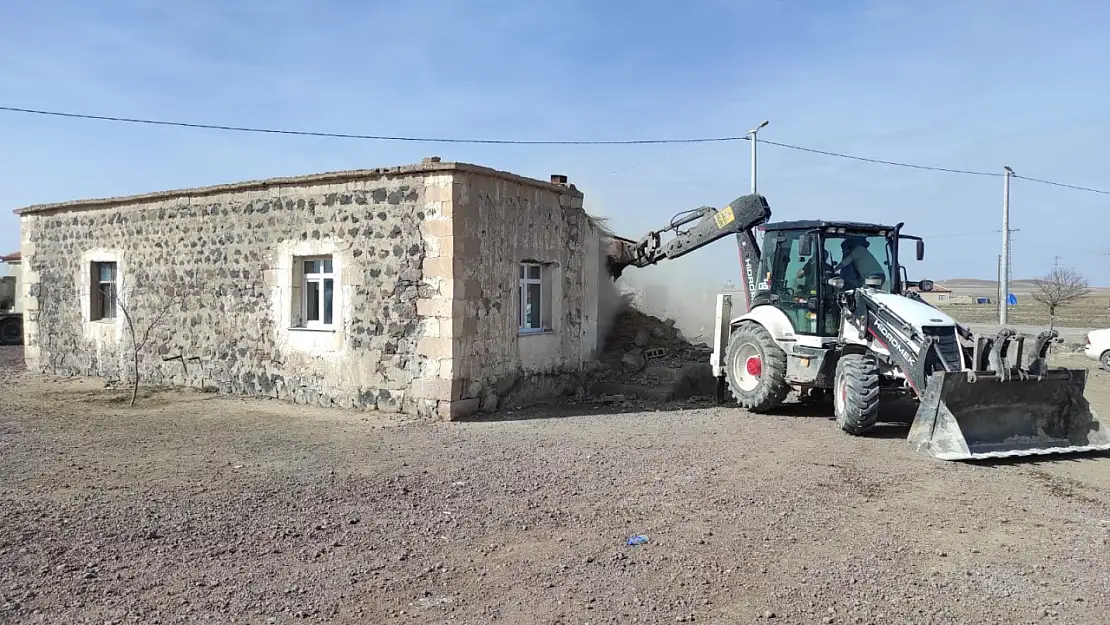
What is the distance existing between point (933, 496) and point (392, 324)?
6.81 m

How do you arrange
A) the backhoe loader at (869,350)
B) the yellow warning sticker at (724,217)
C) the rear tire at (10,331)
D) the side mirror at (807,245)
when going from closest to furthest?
the backhoe loader at (869,350) → the side mirror at (807,245) → the yellow warning sticker at (724,217) → the rear tire at (10,331)

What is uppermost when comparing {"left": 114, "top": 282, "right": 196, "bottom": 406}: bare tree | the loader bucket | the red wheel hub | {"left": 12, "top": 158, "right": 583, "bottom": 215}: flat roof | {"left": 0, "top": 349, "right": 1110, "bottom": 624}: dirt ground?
{"left": 12, "top": 158, "right": 583, "bottom": 215}: flat roof

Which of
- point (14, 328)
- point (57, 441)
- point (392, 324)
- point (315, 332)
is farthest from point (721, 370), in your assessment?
point (14, 328)

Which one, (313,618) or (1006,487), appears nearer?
(313,618)

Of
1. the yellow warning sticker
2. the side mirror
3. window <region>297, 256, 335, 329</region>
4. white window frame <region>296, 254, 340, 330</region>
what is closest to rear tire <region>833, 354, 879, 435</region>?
the side mirror

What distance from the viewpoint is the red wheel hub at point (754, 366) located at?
1068cm

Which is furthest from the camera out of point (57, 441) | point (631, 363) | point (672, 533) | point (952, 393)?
point (631, 363)

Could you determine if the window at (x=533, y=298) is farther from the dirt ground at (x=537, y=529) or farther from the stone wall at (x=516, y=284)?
the dirt ground at (x=537, y=529)

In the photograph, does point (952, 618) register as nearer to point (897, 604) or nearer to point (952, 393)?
point (897, 604)

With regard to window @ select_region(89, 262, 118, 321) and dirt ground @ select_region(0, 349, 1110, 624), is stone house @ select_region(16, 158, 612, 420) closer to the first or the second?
window @ select_region(89, 262, 118, 321)

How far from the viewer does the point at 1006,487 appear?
22.6 ft

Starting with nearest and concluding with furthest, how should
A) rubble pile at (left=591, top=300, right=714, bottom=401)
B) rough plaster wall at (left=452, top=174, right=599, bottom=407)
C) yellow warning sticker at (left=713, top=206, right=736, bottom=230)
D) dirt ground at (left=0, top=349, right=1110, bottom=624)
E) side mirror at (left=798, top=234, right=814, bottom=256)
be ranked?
dirt ground at (left=0, top=349, right=1110, bottom=624) < side mirror at (left=798, top=234, right=814, bottom=256) < rough plaster wall at (left=452, top=174, right=599, bottom=407) < yellow warning sticker at (left=713, top=206, right=736, bottom=230) < rubble pile at (left=591, top=300, right=714, bottom=401)

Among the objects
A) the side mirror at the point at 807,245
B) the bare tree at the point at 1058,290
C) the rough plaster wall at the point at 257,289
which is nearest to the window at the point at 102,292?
the rough plaster wall at the point at 257,289

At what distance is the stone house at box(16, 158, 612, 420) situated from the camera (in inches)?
409
